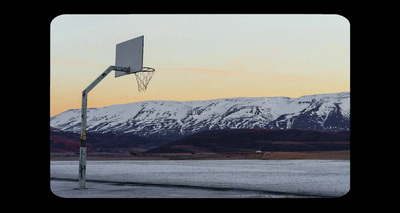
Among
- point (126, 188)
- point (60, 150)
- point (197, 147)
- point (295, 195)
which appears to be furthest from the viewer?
point (197, 147)

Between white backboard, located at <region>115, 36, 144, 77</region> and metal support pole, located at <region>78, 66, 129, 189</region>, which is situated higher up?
white backboard, located at <region>115, 36, 144, 77</region>

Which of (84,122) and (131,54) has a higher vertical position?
(131,54)

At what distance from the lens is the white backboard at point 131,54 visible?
72.9ft

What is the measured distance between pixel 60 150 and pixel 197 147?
5006cm

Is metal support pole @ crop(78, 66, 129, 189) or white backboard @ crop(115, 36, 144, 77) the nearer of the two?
metal support pole @ crop(78, 66, 129, 189)

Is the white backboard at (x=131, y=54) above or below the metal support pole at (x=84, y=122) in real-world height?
above

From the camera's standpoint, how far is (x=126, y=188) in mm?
22531

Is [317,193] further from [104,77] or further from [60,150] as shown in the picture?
[60,150]

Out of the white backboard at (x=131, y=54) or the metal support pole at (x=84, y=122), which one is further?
the white backboard at (x=131, y=54)

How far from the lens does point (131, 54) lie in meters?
22.6

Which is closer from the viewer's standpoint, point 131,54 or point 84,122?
point 84,122

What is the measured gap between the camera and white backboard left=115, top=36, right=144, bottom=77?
72.9ft

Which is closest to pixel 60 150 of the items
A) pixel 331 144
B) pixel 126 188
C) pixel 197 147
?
pixel 197 147
